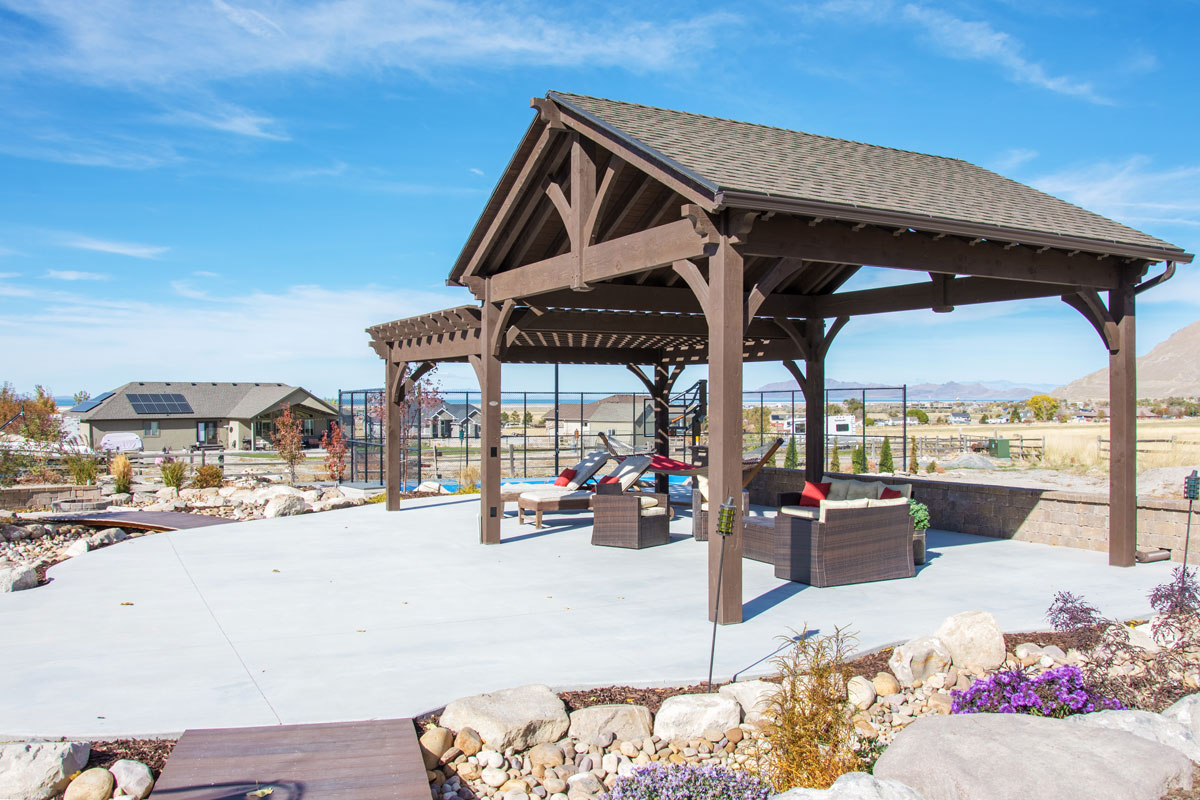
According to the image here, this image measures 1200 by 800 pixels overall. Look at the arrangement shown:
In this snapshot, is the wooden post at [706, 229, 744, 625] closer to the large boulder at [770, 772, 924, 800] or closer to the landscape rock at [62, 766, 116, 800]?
the large boulder at [770, 772, 924, 800]

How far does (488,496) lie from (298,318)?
38.2 metres

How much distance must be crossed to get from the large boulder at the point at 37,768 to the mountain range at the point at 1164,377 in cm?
15925

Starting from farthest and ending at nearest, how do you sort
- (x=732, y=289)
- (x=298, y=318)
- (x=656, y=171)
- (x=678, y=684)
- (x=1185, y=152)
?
1. (x=298, y=318)
2. (x=1185, y=152)
3. (x=656, y=171)
4. (x=732, y=289)
5. (x=678, y=684)

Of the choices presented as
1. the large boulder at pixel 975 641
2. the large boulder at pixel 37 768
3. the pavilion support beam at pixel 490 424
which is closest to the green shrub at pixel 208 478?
the pavilion support beam at pixel 490 424

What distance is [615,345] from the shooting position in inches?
619

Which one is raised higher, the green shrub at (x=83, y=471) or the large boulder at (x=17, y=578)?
the green shrub at (x=83, y=471)

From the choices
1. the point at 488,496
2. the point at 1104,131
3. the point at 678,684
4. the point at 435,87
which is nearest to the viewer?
the point at 678,684

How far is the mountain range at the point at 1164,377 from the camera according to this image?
481 ft

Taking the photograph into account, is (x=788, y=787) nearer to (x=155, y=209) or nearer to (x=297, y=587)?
(x=297, y=587)

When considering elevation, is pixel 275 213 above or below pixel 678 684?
above

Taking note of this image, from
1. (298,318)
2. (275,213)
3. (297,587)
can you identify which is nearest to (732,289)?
(297,587)

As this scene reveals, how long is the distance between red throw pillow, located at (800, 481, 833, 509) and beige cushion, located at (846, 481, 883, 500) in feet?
0.85

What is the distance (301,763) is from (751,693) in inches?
96.8

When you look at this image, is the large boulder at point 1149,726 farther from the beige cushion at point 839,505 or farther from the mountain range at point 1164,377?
the mountain range at point 1164,377
